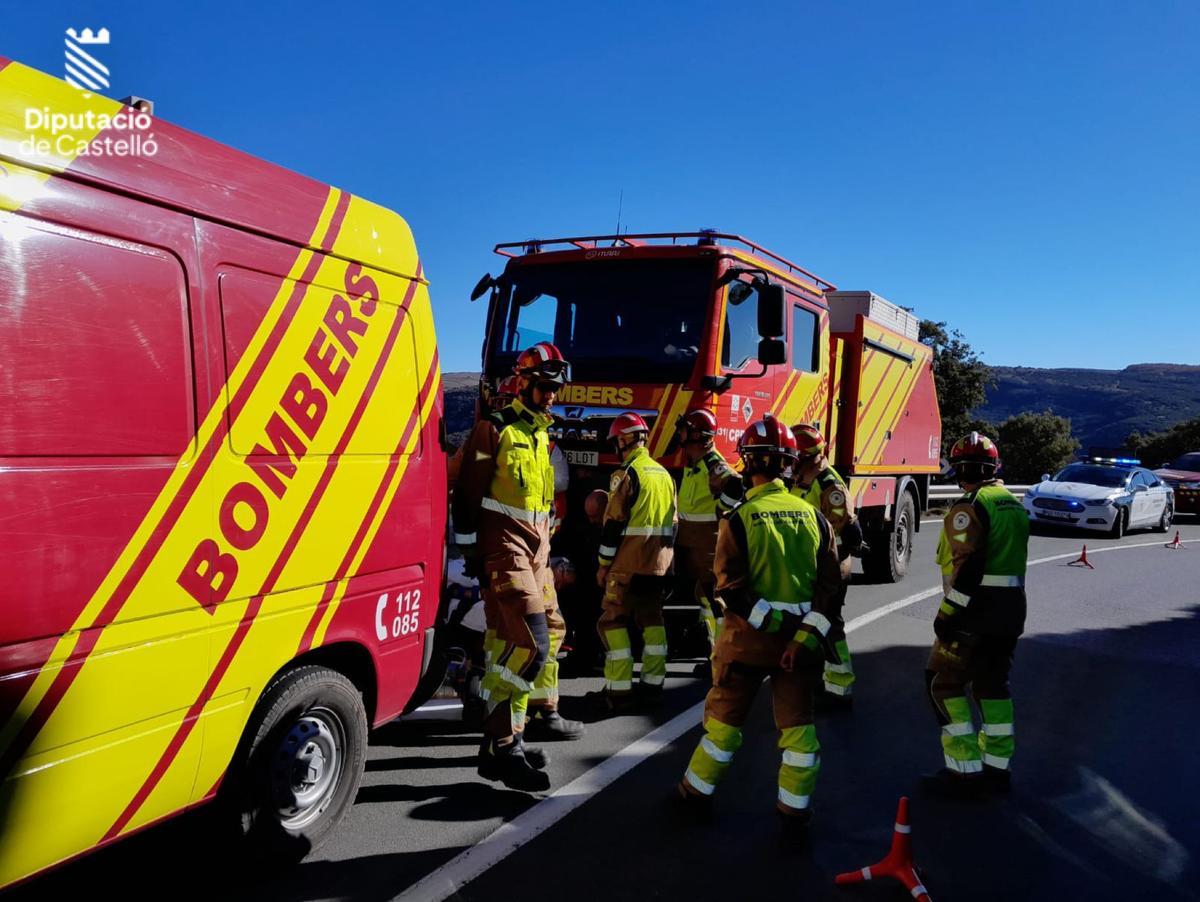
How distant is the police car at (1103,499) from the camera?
16.7m

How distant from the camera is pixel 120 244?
2494mm

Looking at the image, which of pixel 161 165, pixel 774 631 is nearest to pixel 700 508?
pixel 774 631

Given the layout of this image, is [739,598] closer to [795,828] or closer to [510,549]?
[795,828]

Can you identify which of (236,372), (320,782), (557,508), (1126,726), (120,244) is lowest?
(1126,726)

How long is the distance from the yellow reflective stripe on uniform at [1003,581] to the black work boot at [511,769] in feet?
7.95

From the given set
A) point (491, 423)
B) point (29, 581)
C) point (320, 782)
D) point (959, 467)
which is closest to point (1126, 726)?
point (959, 467)

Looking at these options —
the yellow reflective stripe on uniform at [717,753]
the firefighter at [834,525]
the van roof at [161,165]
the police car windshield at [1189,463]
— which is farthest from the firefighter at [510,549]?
the police car windshield at [1189,463]

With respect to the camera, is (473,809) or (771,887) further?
(473,809)

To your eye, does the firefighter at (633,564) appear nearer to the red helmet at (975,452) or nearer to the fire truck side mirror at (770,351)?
the fire truck side mirror at (770,351)

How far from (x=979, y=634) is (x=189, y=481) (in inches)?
146

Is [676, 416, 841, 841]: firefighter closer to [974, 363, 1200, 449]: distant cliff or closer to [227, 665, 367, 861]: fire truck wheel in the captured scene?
[227, 665, 367, 861]: fire truck wheel

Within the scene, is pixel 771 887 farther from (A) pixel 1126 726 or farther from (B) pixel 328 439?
(A) pixel 1126 726

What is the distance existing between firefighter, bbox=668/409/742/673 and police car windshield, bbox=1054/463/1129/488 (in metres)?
14.7

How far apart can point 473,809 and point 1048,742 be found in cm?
351
